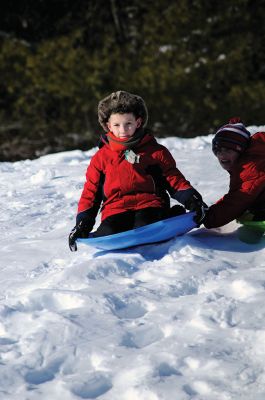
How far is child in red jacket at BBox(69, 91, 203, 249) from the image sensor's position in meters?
3.77

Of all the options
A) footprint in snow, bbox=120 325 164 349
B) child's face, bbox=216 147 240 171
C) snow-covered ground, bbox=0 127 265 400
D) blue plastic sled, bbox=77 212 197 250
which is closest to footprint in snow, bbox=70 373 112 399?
snow-covered ground, bbox=0 127 265 400

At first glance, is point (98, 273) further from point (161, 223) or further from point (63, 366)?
point (63, 366)

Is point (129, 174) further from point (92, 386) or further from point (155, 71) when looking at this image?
point (155, 71)

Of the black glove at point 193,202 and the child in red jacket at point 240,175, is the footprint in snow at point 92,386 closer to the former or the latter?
the black glove at point 193,202

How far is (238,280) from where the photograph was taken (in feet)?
10.5

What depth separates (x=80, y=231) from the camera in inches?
150

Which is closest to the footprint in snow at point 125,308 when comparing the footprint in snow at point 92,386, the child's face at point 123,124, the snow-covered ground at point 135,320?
the snow-covered ground at point 135,320

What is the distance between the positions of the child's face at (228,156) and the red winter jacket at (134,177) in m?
0.26

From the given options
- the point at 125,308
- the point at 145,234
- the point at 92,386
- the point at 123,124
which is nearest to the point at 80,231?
the point at 145,234

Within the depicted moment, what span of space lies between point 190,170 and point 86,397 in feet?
11.9

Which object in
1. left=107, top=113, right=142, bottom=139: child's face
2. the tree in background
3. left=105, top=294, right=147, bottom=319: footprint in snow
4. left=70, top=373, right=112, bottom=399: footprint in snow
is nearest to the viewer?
left=70, top=373, right=112, bottom=399: footprint in snow

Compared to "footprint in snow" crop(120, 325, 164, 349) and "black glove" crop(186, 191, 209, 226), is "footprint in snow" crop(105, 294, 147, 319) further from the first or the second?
"black glove" crop(186, 191, 209, 226)

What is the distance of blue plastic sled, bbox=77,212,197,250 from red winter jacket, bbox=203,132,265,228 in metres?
0.18

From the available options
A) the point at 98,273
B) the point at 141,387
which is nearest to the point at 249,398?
the point at 141,387
